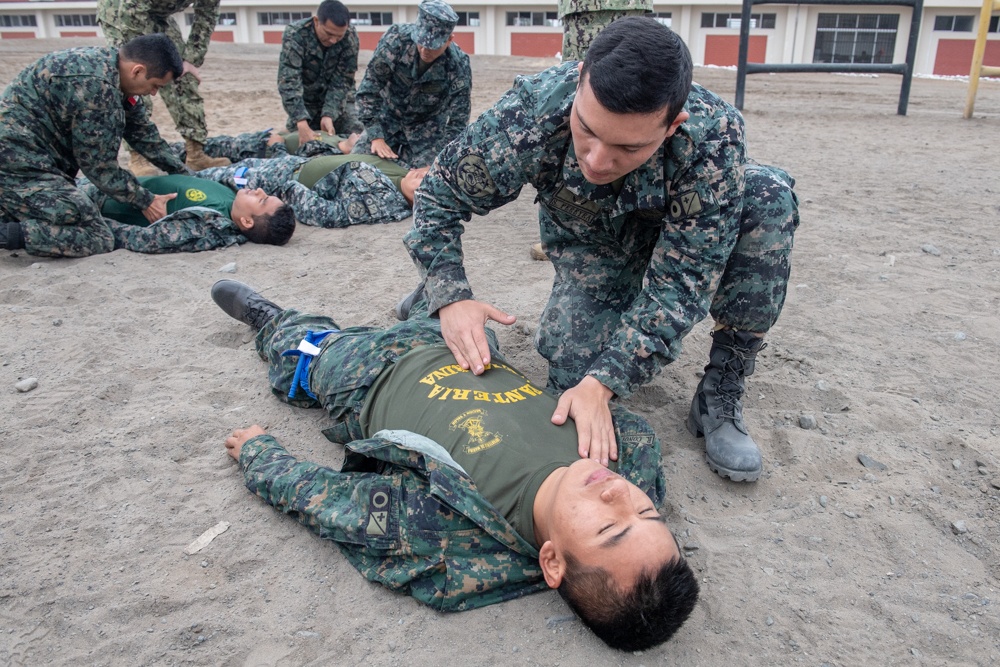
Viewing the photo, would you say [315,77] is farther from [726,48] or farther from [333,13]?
Result: [726,48]

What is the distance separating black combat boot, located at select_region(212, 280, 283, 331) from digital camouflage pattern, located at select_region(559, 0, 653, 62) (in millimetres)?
2179

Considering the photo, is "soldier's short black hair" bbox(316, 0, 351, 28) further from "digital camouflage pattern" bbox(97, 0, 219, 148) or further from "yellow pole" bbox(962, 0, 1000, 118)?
"yellow pole" bbox(962, 0, 1000, 118)

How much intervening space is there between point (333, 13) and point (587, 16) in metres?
2.64

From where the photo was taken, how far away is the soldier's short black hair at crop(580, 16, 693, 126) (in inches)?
61.4

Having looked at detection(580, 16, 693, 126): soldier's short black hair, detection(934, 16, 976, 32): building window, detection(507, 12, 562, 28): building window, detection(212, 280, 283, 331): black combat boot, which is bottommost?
detection(212, 280, 283, 331): black combat boot

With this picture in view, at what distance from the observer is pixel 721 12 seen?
71.9 ft

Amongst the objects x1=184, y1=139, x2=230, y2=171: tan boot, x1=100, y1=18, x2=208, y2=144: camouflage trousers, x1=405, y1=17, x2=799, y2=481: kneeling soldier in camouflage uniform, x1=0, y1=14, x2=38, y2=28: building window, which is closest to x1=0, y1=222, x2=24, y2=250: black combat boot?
x1=100, y1=18, x2=208, y2=144: camouflage trousers

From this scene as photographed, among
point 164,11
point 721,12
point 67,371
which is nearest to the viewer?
point 67,371

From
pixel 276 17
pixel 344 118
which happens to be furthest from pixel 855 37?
pixel 344 118

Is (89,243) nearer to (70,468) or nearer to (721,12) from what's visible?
(70,468)

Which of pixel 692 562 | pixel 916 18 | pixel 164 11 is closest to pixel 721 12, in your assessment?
pixel 916 18

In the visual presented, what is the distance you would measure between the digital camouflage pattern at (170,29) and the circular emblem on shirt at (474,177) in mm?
3897

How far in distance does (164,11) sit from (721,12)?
66.2 ft

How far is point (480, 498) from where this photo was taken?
173 centimetres
